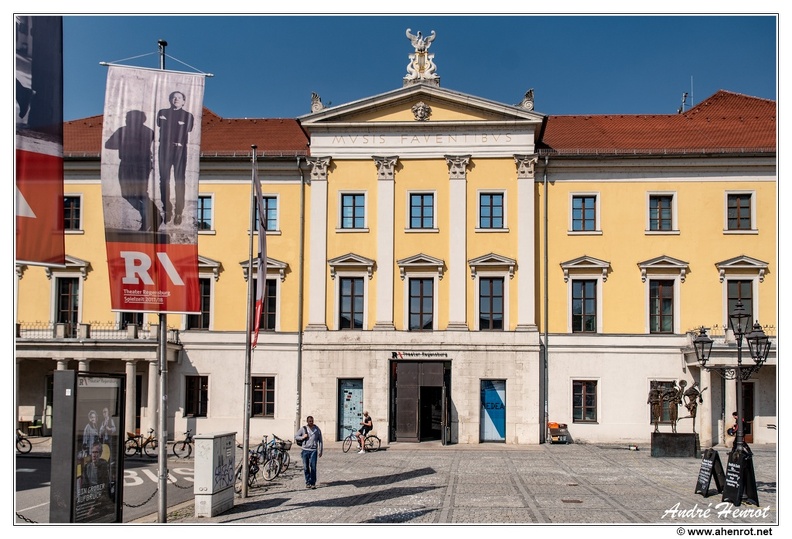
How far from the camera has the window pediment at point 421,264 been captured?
36.0m

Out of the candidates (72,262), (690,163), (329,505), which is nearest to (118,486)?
(329,505)

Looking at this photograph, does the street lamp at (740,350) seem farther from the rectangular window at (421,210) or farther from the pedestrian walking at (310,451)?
the rectangular window at (421,210)

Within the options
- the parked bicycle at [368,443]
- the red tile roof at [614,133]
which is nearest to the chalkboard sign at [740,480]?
the parked bicycle at [368,443]

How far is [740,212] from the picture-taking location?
1421 inches

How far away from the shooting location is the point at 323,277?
36.5 metres

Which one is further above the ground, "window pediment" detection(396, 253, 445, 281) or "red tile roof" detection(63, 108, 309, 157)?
"red tile roof" detection(63, 108, 309, 157)

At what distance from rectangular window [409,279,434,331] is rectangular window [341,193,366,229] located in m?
3.49

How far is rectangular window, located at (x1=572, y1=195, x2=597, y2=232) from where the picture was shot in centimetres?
3675

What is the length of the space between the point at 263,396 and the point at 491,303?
10367 mm

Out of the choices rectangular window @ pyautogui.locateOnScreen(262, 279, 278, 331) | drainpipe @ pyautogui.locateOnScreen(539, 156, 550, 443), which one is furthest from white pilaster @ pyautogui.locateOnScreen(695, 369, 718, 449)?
rectangular window @ pyautogui.locateOnScreen(262, 279, 278, 331)

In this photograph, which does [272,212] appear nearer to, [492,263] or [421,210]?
[421,210]

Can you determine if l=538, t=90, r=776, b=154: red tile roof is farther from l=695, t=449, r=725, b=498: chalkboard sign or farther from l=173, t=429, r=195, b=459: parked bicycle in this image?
l=173, t=429, r=195, b=459: parked bicycle

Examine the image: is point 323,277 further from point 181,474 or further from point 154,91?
point 154,91

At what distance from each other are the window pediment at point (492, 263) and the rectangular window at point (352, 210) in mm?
5056
